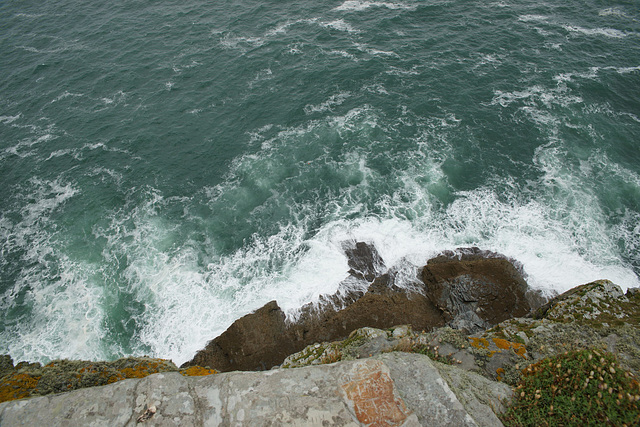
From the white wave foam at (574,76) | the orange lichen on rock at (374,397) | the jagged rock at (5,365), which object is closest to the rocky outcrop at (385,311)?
the jagged rock at (5,365)

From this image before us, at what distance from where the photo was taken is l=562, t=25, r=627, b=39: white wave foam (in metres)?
52.6

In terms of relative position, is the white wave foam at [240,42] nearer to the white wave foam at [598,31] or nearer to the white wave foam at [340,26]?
the white wave foam at [340,26]

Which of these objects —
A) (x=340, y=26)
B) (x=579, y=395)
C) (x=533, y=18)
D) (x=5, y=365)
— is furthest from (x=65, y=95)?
(x=533, y=18)

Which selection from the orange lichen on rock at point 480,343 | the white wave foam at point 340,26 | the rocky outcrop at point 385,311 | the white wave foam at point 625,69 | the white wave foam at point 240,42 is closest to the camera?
the orange lichen on rock at point 480,343

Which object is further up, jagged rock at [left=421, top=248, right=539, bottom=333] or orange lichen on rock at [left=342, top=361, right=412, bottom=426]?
orange lichen on rock at [left=342, top=361, right=412, bottom=426]

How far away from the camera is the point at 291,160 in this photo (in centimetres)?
3919

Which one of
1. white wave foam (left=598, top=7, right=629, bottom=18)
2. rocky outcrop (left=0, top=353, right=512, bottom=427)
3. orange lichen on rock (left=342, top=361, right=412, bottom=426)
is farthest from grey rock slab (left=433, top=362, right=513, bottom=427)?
white wave foam (left=598, top=7, right=629, bottom=18)

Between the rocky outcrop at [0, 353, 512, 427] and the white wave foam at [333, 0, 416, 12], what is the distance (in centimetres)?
6540

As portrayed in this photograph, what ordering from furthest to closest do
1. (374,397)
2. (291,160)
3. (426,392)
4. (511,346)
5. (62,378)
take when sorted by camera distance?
1. (291,160)
2. (511,346)
3. (62,378)
4. (426,392)
5. (374,397)

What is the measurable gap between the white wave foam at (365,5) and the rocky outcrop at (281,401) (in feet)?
215

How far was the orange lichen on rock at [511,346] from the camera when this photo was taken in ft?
51.9

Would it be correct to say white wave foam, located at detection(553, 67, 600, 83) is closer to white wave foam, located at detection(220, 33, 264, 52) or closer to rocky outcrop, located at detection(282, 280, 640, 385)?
rocky outcrop, located at detection(282, 280, 640, 385)

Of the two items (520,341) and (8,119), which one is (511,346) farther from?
(8,119)

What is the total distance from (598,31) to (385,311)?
57355mm
